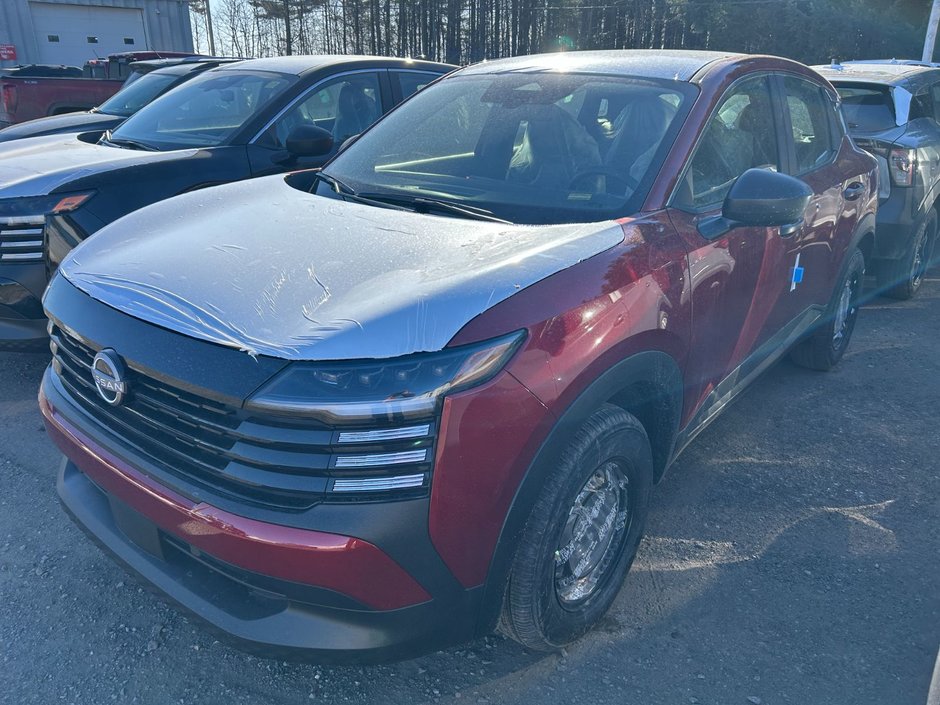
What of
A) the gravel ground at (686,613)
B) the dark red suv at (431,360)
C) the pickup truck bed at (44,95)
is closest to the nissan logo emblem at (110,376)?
the dark red suv at (431,360)

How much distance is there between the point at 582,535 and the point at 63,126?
20.1ft

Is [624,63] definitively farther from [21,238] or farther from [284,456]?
[21,238]

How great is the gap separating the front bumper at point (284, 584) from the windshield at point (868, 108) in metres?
5.57

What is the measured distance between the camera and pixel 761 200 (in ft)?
9.08

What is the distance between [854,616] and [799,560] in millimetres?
331

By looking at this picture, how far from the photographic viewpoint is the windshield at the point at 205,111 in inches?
210

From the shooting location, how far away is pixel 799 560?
3074 mm

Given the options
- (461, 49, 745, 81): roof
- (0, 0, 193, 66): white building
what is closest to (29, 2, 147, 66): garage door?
(0, 0, 193, 66): white building

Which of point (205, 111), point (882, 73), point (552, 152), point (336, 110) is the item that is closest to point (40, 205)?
point (205, 111)

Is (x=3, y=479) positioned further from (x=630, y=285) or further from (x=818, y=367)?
(x=818, y=367)

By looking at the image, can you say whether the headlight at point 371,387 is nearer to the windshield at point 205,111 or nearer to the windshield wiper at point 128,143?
the windshield at point 205,111

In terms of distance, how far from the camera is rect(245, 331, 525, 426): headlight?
72.9 inches

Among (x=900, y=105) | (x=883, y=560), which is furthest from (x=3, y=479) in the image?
(x=900, y=105)

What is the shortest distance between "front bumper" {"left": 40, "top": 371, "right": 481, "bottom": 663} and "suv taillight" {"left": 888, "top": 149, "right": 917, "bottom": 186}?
5.29 metres
